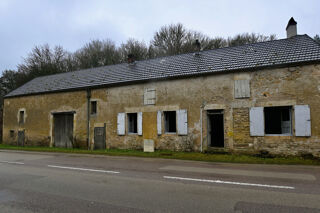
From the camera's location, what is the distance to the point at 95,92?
16.3m

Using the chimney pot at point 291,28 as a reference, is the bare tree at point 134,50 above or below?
above

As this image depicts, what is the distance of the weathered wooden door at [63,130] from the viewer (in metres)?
17.6

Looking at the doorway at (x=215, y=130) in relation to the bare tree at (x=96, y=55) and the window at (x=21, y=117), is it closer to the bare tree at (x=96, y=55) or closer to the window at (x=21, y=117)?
the window at (x=21, y=117)

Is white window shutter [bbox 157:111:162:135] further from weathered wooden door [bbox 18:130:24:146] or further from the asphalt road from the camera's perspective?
weathered wooden door [bbox 18:130:24:146]

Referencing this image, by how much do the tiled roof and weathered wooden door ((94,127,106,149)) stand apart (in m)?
3.35

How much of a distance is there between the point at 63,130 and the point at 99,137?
4289 mm

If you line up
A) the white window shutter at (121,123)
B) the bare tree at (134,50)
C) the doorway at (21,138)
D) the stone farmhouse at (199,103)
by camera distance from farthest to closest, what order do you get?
the bare tree at (134,50) < the doorway at (21,138) < the white window shutter at (121,123) < the stone farmhouse at (199,103)

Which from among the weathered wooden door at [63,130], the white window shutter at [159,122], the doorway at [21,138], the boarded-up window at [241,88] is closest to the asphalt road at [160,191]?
the boarded-up window at [241,88]

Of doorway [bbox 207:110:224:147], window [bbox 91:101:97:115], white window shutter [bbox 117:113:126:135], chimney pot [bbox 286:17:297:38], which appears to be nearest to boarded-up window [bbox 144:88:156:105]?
white window shutter [bbox 117:113:126:135]

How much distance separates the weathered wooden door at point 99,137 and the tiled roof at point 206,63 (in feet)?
11.0

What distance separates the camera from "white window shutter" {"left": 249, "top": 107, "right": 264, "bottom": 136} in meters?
11.1

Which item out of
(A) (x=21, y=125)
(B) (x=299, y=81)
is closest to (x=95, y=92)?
(A) (x=21, y=125)

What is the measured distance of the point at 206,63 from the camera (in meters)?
13.7

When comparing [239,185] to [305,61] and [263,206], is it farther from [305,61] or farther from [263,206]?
[305,61]
